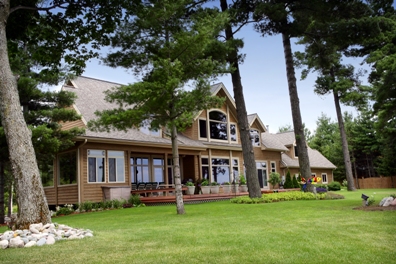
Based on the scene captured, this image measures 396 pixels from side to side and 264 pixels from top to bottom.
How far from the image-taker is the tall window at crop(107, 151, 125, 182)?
17.8m

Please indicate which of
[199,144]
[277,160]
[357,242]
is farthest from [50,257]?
[277,160]

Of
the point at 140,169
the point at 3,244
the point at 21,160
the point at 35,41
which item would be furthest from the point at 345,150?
the point at 3,244

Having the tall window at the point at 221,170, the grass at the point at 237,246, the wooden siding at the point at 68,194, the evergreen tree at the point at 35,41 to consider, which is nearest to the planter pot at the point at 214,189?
the tall window at the point at 221,170

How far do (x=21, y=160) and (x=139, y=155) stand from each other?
13012mm

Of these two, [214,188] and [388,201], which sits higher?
[214,188]

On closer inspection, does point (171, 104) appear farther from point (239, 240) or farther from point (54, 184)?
point (54, 184)

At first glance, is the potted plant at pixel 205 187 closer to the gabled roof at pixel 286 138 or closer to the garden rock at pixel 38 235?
the garden rock at pixel 38 235

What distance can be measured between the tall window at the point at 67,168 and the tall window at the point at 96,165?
2.24ft

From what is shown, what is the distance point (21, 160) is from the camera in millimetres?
7277

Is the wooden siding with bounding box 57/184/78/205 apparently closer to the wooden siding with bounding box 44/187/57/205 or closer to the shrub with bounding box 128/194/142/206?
the wooden siding with bounding box 44/187/57/205

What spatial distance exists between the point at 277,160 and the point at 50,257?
1013 inches

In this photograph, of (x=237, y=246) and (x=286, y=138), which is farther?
(x=286, y=138)

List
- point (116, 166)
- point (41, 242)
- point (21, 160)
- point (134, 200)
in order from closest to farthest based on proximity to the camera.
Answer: point (41, 242) < point (21, 160) < point (134, 200) < point (116, 166)

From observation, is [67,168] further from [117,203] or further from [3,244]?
[3,244]
